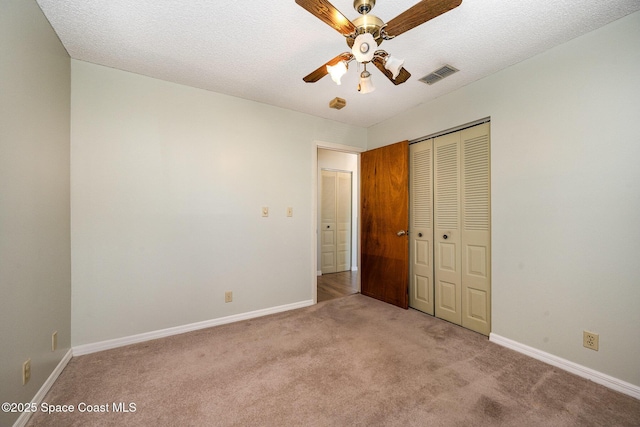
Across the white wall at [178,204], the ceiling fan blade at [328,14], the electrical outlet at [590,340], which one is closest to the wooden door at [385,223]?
the white wall at [178,204]

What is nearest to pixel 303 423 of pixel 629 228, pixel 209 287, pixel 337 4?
pixel 209 287

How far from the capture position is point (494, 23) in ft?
5.88

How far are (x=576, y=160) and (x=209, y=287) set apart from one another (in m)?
3.49

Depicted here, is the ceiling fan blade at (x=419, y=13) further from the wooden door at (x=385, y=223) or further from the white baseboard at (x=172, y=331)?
the white baseboard at (x=172, y=331)

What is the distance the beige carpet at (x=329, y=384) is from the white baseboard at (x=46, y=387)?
0.14 feet

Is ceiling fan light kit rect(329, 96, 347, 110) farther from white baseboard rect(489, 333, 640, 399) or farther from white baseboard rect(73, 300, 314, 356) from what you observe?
white baseboard rect(489, 333, 640, 399)

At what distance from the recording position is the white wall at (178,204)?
224 centimetres

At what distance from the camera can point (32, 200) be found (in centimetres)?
158

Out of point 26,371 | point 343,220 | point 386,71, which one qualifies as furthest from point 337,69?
point 343,220

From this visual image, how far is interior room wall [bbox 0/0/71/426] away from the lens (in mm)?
1326

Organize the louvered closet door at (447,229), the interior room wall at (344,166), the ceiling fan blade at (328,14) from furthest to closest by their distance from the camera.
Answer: the interior room wall at (344,166), the louvered closet door at (447,229), the ceiling fan blade at (328,14)

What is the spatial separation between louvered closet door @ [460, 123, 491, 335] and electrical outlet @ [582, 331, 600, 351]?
0.68 meters

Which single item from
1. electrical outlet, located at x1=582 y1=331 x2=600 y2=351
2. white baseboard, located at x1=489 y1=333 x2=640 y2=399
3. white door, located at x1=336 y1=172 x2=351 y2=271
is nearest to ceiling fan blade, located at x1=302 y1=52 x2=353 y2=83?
electrical outlet, located at x1=582 y1=331 x2=600 y2=351

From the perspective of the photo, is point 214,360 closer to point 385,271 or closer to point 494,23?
point 385,271
